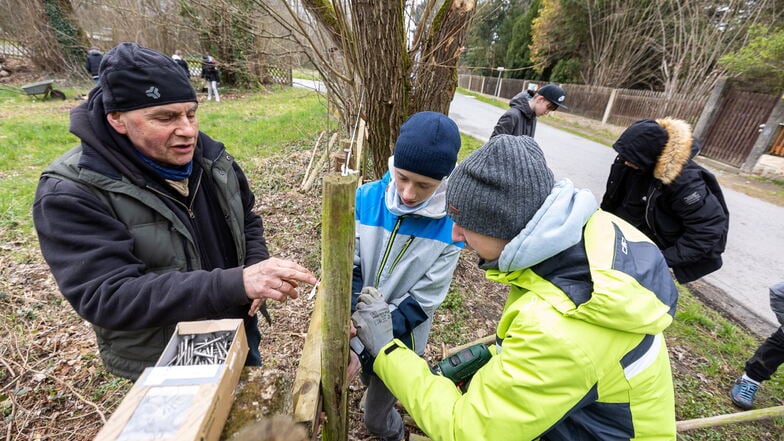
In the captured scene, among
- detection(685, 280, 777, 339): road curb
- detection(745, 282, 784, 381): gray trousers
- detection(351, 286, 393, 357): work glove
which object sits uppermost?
detection(351, 286, 393, 357): work glove

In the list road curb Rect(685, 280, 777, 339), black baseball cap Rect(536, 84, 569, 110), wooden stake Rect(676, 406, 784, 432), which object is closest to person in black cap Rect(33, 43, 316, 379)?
wooden stake Rect(676, 406, 784, 432)

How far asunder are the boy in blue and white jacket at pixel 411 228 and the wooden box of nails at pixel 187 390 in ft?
2.54

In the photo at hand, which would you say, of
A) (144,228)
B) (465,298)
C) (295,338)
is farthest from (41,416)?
(465,298)

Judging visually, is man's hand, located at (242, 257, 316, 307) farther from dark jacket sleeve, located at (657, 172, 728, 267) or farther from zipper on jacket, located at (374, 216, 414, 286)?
dark jacket sleeve, located at (657, 172, 728, 267)

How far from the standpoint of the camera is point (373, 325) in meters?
1.61

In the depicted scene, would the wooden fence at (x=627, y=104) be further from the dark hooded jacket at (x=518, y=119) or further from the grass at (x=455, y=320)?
the grass at (x=455, y=320)

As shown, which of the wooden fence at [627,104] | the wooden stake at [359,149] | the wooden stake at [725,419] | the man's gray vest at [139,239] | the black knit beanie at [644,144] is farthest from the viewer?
the wooden fence at [627,104]

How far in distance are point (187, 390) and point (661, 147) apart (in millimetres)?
3613

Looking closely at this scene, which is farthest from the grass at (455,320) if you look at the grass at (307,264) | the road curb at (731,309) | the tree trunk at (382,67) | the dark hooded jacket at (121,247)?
the road curb at (731,309)

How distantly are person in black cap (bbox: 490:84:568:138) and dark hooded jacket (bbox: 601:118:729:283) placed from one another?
194 centimetres

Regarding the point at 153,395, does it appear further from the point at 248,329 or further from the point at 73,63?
the point at 73,63

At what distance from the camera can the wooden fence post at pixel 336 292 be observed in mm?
1077

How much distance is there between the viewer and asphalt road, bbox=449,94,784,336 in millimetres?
4387

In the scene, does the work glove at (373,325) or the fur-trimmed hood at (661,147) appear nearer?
the work glove at (373,325)
